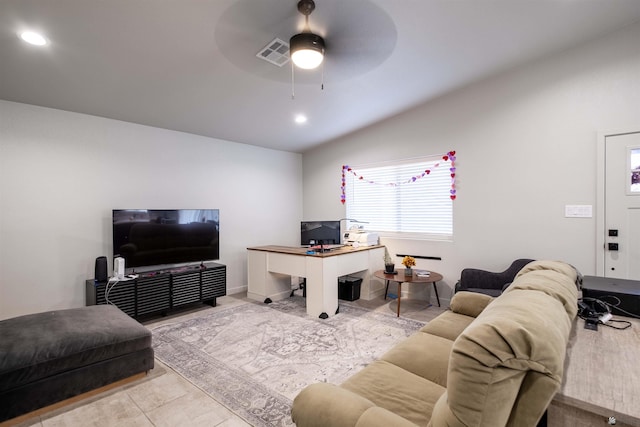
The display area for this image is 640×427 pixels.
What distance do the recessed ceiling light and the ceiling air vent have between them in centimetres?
162

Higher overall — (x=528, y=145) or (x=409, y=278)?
(x=528, y=145)

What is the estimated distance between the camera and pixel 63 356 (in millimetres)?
2143

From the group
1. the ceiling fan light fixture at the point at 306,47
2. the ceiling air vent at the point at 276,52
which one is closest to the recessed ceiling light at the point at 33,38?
the ceiling air vent at the point at 276,52

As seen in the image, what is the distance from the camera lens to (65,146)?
349 cm

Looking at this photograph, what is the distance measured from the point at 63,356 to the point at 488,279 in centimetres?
413

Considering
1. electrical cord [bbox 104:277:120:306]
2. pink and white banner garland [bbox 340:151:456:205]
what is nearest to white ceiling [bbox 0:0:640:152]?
pink and white banner garland [bbox 340:151:456:205]

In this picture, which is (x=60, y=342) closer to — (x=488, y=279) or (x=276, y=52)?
(x=276, y=52)

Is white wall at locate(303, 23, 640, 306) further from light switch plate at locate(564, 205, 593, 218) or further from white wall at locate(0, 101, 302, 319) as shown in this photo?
white wall at locate(0, 101, 302, 319)

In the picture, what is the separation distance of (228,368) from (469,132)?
394cm

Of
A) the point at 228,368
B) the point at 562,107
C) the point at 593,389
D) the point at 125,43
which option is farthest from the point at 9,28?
the point at 562,107

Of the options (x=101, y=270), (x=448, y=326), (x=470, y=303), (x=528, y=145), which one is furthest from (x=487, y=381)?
(x=101, y=270)

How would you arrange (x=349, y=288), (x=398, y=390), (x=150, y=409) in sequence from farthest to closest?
(x=349, y=288) < (x=150, y=409) < (x=398, y=390)

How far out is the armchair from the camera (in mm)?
3578

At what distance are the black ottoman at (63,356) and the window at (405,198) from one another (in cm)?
363
